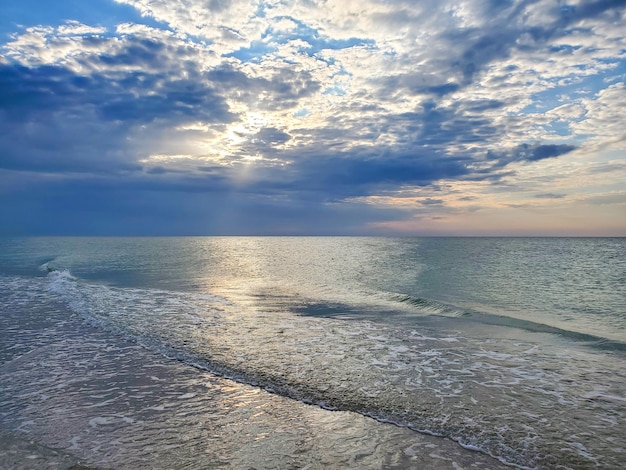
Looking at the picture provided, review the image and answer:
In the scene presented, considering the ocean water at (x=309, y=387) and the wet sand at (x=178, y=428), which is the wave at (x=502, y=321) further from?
the wet sand at (x=178, y=428)

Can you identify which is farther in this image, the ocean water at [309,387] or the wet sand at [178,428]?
the ocean water at [309,387]

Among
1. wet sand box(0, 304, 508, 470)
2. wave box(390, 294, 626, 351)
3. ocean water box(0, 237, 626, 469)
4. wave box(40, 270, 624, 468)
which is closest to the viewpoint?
wet sand box(0, 304, 508, 470)

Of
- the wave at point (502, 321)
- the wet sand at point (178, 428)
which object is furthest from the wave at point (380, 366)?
the wet sand at point (178, 428)

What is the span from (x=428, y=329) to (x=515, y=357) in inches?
178

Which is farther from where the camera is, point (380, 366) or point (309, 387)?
point (380, 366)

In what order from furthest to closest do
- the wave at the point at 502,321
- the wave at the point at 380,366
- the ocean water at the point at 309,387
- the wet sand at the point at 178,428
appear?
1. the wave at the point at 502,321
2. the wave at the point at 380,366
3. the ocean water at the point at 309,387
4. the wet sand at the point at 178,428

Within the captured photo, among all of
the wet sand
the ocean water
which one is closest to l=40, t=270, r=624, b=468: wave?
the ocean water

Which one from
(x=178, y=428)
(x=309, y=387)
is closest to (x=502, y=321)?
(x=309, y=387)

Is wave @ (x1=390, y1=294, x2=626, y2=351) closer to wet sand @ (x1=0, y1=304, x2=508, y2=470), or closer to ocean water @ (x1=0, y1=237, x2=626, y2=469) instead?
ocean water @ (x1=0, y1=237, x2=626, y2=469)

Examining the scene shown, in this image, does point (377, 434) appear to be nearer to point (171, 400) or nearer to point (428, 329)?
point (171, 400)

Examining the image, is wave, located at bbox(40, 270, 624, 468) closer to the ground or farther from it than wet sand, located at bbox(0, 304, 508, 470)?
closer to the ground

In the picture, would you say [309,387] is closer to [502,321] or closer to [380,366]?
[380,366]

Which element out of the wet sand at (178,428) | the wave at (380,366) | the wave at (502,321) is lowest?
the wave at (502,321)

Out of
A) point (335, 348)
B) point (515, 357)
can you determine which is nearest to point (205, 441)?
point (335, 348)
